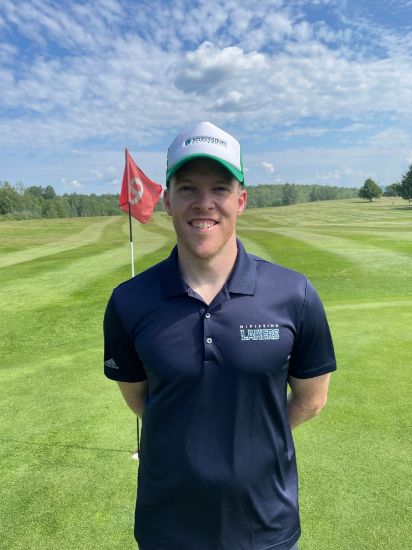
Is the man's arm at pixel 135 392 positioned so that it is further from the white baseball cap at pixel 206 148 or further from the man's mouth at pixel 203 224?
the white baseball cap at pixel 206 148

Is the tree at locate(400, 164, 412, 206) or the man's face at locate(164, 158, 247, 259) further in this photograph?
the tree at locate(400, 164, 412, 206)

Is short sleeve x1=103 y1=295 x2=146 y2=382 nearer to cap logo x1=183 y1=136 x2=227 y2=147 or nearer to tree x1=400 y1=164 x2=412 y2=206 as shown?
cap logo x1=183 y1=136 x2=227 y2=147

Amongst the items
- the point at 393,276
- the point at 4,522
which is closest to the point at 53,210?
the point at 393,276

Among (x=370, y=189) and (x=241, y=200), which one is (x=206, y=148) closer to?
(x=241, y=200)

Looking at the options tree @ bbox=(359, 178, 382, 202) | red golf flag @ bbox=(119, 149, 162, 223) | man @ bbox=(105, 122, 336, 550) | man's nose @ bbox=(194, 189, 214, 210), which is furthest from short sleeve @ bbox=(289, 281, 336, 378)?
tree @ bbox=(359, 178, 382, 202)

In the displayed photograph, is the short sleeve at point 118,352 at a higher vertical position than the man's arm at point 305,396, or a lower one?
higher

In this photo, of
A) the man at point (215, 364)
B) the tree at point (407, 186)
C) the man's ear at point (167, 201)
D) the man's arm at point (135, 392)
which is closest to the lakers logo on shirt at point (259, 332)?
the man at point (215, 364)

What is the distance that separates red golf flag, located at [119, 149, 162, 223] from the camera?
8.14 meters

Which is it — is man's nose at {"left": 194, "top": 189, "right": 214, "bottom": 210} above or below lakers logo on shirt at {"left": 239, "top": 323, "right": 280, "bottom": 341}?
above

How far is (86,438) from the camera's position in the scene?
18.0 ft

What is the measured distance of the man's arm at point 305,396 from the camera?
9.00ft

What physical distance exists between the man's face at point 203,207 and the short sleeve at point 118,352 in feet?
2.03

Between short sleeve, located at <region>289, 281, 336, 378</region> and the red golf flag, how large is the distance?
6.23 meters

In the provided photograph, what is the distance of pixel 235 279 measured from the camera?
8.00 feet
